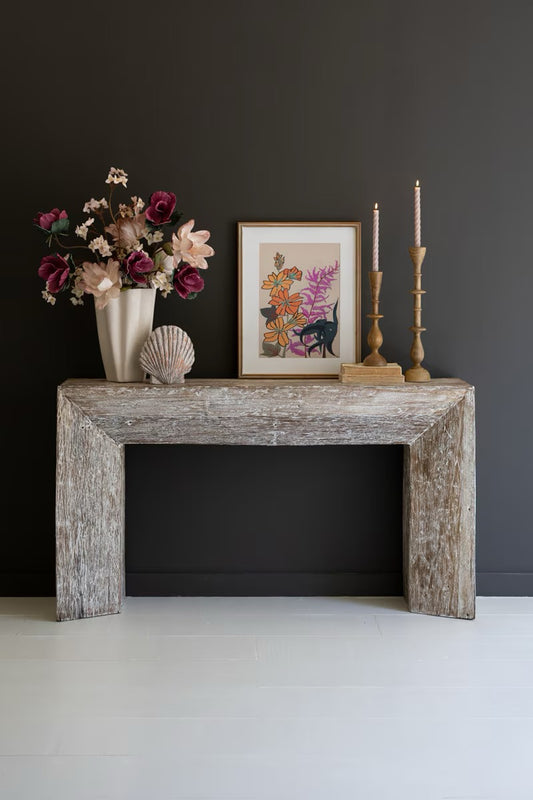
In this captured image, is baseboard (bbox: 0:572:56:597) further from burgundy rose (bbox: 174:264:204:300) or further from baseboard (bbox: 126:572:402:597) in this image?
burgundy rose (bbox: 174:264:204:300)

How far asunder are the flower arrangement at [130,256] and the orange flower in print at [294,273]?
359 mm

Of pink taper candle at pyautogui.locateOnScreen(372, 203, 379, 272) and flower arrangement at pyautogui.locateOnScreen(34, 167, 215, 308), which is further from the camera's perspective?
pink taper candle at pyautogui.locateOnScreen(372, 203, 379, 272)

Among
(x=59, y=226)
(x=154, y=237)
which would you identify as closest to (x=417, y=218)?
(x=154, y=237)

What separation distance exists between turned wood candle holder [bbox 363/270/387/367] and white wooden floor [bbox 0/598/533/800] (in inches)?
35.1

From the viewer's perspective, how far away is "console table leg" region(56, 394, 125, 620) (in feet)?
9.67

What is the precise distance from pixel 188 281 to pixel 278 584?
3.90ft

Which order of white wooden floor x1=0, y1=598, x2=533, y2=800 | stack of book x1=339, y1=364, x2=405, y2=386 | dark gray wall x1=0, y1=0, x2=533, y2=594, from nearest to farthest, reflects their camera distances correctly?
white wooden floor x1=0, y1=598, x2=533, y2=800
stack of book x1=339, y1=364, x2=405, y2=386
dark gray wall x1=0, y1=0, x2=533, y2=594

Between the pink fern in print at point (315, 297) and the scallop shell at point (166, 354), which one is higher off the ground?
the pink fern in print at point (315, 297)

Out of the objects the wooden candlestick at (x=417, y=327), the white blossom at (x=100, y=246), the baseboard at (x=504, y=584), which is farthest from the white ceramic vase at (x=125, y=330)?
the baseboard at (x=504, y=584)

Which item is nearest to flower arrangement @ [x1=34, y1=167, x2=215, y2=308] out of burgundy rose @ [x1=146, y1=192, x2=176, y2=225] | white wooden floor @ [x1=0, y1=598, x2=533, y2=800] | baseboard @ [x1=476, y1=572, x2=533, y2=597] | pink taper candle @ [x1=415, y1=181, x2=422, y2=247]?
burgundy rose @ [x1=146, y1=192, x2=176, y2=225]

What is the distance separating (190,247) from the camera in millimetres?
2895

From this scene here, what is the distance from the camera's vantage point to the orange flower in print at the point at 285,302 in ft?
10.5

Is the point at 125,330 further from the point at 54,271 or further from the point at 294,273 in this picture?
the point at 294,273

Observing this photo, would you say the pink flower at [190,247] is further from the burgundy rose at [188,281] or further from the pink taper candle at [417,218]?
the pink taper candle at [417,218]
